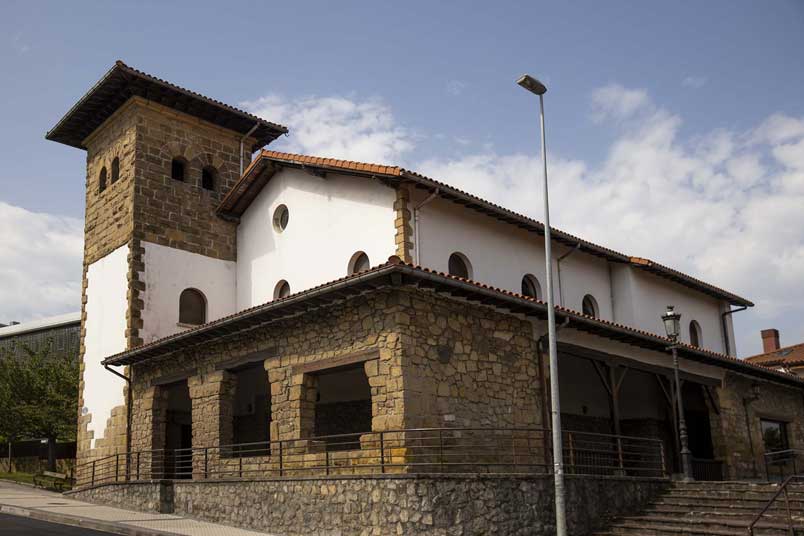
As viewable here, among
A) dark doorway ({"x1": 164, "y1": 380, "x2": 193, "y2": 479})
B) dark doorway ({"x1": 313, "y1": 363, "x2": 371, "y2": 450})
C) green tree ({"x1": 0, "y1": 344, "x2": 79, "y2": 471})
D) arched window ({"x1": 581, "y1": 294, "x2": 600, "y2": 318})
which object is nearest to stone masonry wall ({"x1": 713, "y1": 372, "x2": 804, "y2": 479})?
arched window ({"x1": 581, "y1": 294, "x2": 600, "y2": 318})

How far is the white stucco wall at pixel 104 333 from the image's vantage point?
2189cm

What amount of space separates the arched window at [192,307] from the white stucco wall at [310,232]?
1023 millimetres

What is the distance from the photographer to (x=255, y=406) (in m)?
22.0

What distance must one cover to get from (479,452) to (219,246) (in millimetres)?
11218

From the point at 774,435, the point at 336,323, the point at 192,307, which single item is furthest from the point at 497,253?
the point at 774,435

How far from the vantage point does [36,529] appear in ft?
47.9

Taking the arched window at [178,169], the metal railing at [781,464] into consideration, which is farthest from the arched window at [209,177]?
the metal railing at [781,464]

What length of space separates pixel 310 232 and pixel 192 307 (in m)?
4.97

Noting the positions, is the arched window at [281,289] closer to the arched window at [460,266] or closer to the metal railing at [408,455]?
the metal railing at [408,455]

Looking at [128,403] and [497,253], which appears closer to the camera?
[497,253]

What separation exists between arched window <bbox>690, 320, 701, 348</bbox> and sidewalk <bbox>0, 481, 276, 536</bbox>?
56.4 feet

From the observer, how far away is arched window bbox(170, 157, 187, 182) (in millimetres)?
23609

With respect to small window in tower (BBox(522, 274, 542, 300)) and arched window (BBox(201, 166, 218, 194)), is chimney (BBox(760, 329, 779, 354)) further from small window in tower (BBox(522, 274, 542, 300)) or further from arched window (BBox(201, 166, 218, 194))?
arched window (BBox(201, 166, 218, 194))

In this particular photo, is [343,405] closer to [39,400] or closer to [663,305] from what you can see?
[663,305]
